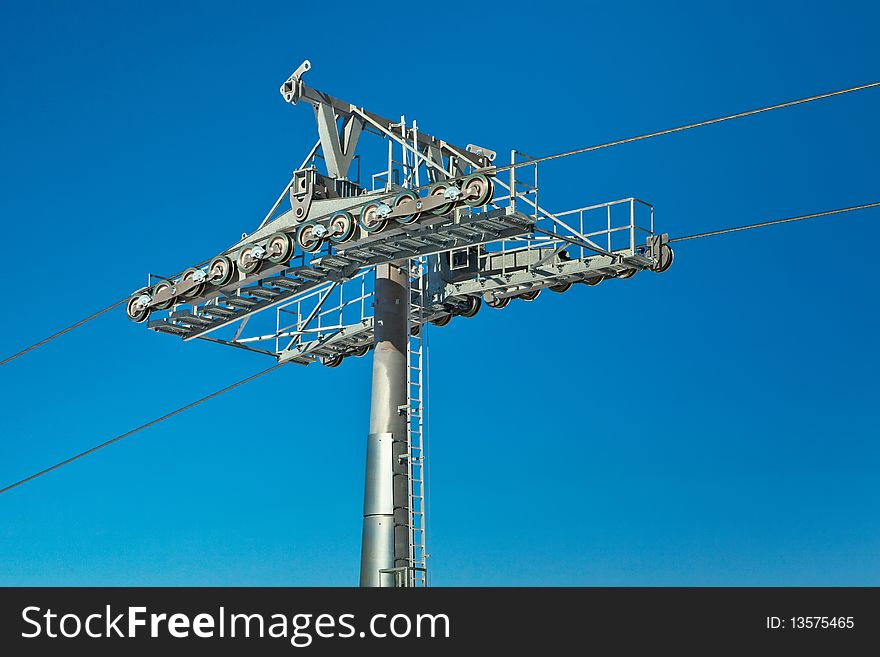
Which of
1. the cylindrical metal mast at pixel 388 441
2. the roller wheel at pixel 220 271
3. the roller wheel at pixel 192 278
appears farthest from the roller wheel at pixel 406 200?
the roller wheel at pixel 192 278

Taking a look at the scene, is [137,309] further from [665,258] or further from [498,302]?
[665,258]

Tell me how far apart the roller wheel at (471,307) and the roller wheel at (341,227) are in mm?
7037

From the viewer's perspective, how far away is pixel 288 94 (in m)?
41.8

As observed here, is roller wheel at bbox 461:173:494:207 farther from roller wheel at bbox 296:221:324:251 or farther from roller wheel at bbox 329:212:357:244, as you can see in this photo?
roller wheel at bbox 296:221:324:251

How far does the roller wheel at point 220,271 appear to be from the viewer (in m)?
41.4

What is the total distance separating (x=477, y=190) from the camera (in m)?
35.4

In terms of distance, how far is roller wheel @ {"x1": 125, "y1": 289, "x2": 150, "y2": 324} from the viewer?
43781 mm

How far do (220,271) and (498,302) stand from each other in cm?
815

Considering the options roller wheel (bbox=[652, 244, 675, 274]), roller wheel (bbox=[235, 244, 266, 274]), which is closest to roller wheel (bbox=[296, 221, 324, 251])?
roller wheel (bbox=[235, 244, 266, 274])

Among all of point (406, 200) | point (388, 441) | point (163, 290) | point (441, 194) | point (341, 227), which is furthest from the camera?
point (163, 290)

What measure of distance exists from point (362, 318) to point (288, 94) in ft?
25.0

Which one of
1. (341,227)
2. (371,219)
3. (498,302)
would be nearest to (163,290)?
(341,227)

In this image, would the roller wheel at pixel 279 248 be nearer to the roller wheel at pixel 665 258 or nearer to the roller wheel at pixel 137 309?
the roller wheel at pixel 137 309
